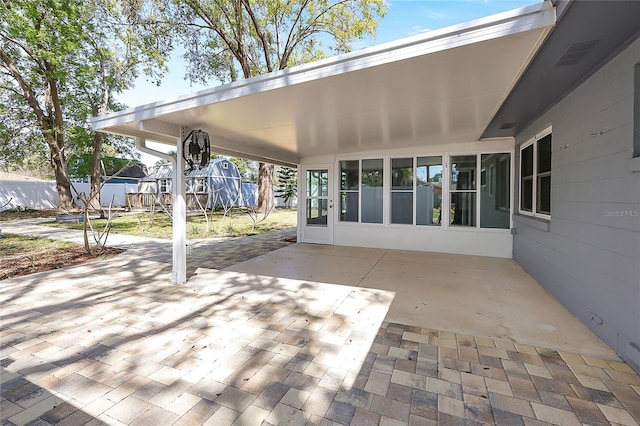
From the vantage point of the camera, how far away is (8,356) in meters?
2.25

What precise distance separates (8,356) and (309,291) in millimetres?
Result: 2690

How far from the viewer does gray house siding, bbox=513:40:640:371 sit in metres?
2.17

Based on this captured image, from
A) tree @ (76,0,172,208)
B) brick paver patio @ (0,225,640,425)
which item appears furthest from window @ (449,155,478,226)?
tree @ (76,0,172,208)

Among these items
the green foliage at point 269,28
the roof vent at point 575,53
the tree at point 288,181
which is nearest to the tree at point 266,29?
the green foliage at point 269,28

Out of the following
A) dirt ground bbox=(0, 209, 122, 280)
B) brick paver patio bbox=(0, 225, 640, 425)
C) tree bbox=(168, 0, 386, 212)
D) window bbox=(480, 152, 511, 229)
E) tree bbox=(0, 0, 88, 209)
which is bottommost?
brick paver patio bbox=(0, 225, 640, 425)

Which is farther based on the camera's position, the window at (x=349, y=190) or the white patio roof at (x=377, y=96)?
the window at (x=349, y=190)

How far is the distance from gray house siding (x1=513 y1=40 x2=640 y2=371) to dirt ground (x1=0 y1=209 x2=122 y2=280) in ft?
22.9

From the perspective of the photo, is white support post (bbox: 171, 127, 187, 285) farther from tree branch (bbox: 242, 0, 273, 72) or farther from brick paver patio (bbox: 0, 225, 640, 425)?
tree branch (bbox: 242, 0, 273, 72)

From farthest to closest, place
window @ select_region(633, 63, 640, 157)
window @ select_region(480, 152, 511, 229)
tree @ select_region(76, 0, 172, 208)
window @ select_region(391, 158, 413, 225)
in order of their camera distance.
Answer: tree @ select_region(76, 0, 172, 208), window @ select_region(391, 158, 413, 225), window @ select_region(480, 152, 511, 229), window @ select_region(633, 63, 640, 157)

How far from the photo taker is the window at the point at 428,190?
622cm

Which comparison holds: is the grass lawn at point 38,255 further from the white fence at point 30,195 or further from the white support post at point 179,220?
the white fence at point 30,195

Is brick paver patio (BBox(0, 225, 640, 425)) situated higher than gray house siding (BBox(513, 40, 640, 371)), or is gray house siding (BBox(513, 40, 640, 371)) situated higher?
gray house siding (BBox(513, 40, 640, 371))

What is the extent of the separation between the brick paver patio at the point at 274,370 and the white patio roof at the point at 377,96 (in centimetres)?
216

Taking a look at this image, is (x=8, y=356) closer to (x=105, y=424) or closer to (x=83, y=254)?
(x=105, y=424)
